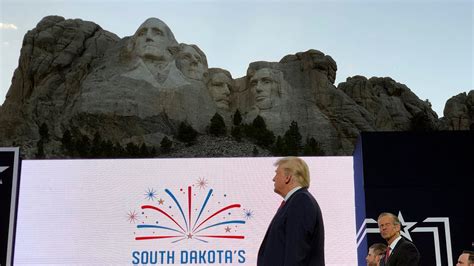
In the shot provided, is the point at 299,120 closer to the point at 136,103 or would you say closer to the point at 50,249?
the point at 136,103

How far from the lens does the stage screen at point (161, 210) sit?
934 centimetres

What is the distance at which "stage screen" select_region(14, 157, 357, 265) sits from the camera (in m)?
9.34

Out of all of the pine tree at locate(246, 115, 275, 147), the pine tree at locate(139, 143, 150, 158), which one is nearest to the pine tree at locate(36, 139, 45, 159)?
the pine tree at locate(139, 143, 150, 158)

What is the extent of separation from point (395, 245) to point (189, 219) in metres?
5.33

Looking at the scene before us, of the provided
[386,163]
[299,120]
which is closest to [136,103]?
[299,120]

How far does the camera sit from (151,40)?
35.8m

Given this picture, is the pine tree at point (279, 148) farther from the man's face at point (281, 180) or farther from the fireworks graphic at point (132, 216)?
the man's face at point (281, 180)

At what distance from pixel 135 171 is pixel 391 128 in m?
29.4

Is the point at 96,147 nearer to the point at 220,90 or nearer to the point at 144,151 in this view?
the point at 144,151

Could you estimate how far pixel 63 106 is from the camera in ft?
116

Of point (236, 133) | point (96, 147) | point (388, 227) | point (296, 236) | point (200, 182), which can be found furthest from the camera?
point (236, 133)

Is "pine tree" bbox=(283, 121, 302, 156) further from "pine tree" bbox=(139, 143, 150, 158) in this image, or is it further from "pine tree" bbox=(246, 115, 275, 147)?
"pine tree" bbox=(139, 143, 150, 158)

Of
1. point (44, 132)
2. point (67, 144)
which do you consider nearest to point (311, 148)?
point (67, 144)

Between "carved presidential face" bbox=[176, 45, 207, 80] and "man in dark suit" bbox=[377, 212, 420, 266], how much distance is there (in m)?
31.8
